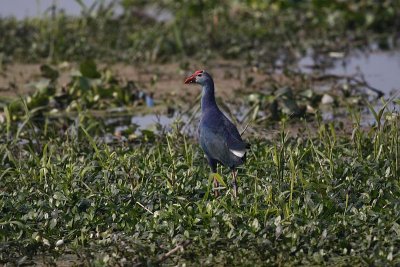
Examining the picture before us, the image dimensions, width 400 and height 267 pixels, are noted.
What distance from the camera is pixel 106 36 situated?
486 inches

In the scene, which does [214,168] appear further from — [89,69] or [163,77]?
[163,77]

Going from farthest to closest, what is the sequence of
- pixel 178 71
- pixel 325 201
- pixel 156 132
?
pixel 178 71 → pixel 156 132 → pixel 325 201

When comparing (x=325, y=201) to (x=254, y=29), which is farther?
(x=254, y=29)

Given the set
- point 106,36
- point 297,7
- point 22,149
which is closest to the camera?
point 22,149

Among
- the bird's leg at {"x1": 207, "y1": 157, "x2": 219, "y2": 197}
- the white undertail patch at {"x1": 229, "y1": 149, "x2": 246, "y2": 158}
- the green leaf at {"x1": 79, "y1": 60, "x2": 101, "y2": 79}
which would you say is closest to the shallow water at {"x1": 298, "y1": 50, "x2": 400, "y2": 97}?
the green leaf at {"x1": 79, "y1": 60, "x2": 101, "y2": 79}

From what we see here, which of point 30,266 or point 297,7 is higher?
point 297,7

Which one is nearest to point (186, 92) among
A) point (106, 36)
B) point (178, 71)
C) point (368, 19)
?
point (178, 71)

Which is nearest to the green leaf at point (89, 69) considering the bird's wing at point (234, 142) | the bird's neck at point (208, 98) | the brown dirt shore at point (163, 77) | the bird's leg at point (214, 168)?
the brown dirt shore at point (163, 77)

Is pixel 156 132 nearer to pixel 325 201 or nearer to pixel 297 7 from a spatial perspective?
pixel 325 201

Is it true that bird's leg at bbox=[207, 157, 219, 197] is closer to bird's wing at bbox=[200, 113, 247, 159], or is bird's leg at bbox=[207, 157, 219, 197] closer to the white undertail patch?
bird's wing at bbox=[200, 113, 247, 159]

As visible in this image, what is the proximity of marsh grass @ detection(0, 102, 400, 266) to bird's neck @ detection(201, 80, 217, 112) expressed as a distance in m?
0.40

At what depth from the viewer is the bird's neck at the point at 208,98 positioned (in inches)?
255

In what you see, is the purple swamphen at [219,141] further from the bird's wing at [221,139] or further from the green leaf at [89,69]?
the green leaf at [89,69]

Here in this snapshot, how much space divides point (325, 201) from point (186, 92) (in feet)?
14.1
